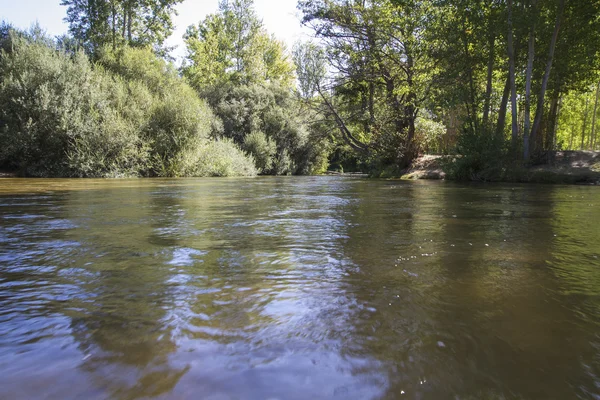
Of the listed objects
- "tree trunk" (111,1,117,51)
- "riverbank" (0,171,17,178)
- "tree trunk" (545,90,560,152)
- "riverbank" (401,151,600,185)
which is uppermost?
"tree trunk" (111,1,117,51)

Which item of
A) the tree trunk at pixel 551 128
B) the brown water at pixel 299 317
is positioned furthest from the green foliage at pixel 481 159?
the brown water at pixel 299 317

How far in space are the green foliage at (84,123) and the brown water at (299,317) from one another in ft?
59.2

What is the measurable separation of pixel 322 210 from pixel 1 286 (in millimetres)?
4561

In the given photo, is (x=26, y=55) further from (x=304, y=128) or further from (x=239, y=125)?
(x=304, y=128)

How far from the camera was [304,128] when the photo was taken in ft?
119

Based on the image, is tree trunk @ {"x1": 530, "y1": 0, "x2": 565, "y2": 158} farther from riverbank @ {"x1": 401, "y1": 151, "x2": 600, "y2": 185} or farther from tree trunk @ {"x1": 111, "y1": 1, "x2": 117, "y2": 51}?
tree trunk @ {"x1": 111, "y1": 1, "x2": 117, "y2": 51}

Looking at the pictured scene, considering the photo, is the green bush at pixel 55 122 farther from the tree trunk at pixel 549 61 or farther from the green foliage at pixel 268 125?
the tree trunk at pixel 549 61

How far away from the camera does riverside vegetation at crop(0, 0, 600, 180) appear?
16516 millimetres

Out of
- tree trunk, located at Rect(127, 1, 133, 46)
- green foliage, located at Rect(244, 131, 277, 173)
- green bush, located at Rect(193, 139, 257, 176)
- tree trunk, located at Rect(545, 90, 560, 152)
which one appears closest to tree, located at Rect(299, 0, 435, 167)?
tree trunk, located at Rect(545, 90, 560, 152)

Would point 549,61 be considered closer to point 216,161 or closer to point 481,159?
point 481,159

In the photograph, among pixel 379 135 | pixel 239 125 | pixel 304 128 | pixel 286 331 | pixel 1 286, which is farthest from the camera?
pixel 304 128

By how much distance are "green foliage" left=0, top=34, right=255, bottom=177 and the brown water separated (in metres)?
18.0

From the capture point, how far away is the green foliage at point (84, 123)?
752 inches

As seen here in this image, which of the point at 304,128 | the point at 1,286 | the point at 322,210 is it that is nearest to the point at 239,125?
the point at 304,128
